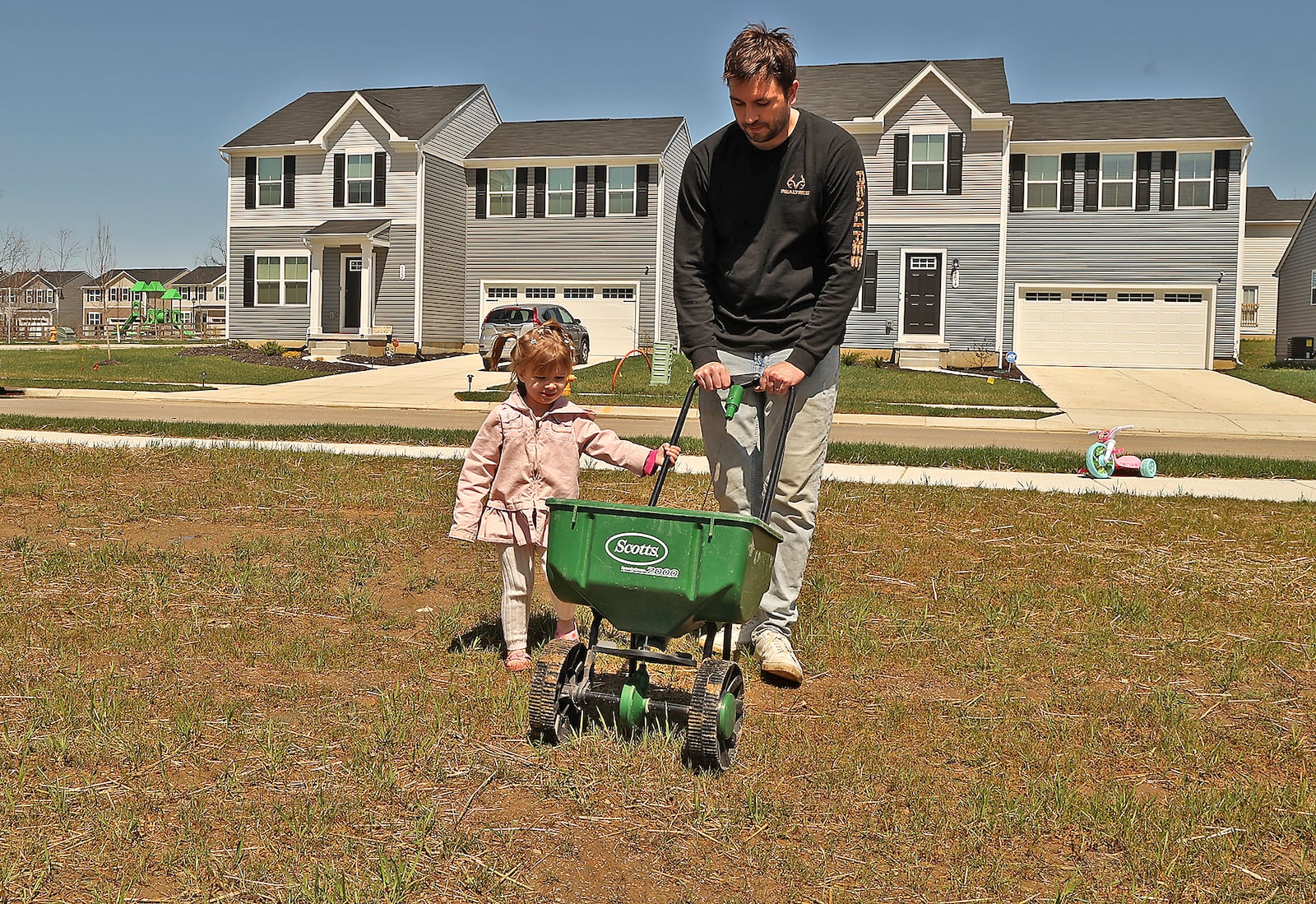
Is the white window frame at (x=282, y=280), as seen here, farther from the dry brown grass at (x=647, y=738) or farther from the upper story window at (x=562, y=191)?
the dry brown grass at (x=647, y=738)

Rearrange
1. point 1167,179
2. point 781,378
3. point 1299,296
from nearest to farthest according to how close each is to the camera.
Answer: point 781,378 < point 1167,179 < point 1299,296

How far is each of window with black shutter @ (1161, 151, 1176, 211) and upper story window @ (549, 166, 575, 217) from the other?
55.7ft

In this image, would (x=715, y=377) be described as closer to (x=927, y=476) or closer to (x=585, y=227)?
(x=927, y=476)

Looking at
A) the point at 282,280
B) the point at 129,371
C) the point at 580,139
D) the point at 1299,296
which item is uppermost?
the point at 580,139

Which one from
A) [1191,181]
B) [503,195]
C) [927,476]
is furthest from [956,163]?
[927,476]

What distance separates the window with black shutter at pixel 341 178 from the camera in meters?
35.8

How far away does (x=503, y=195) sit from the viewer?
36625 millimetres

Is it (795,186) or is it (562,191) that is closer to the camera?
(795,186)

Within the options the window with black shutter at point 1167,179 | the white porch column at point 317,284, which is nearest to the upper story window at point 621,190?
the white porch column at point 317,284

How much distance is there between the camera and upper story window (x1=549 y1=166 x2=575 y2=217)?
118 feet

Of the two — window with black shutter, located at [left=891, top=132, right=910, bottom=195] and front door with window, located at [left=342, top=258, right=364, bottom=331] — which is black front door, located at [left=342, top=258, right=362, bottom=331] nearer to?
front door with window, located at [left=342, top=258, right=364, bottom=331]

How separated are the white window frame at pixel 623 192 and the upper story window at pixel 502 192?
3069 millimetres

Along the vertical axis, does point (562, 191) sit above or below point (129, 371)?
above

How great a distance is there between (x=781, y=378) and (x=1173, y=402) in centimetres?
2042
